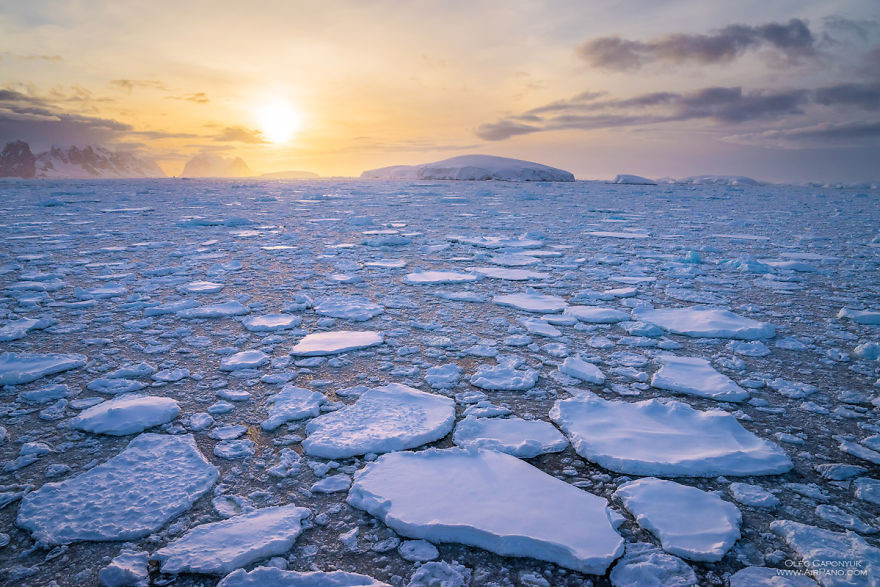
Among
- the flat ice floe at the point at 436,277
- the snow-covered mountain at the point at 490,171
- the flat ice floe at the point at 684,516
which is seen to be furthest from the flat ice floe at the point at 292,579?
the snow-covered mountain at the point at 490,171

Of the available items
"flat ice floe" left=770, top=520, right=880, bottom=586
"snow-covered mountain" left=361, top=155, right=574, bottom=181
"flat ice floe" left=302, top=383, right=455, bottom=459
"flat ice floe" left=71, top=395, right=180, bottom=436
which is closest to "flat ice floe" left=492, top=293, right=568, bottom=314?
"flat ice floe" left=302, top=383, right=455, bottom=459

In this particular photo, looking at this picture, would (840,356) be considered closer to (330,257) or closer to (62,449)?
(62,449)

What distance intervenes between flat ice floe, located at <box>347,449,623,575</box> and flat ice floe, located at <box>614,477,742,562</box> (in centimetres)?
11

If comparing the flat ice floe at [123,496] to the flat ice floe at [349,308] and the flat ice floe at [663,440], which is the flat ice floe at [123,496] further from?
the flat ice floe at [349,308]

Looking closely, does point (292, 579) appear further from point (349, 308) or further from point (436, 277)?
point (436, 277)

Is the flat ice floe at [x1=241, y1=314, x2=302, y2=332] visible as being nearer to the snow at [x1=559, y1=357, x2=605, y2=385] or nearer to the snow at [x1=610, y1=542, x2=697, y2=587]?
the snow at [x1=559, y1=357, x2=605, y2=385]

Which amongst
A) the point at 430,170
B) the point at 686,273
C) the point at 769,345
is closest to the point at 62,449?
the point at 769,345

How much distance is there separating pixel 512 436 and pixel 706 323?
1818 mm

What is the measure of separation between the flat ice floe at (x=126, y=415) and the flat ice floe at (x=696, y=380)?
2010 mm

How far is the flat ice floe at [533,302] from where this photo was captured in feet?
9.82

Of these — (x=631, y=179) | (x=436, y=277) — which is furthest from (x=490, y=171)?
(x=436, y=277)

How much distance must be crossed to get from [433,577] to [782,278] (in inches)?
171

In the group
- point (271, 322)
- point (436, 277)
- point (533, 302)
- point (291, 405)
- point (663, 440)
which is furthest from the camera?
point (436, 277)

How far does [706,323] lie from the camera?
8.82ft
